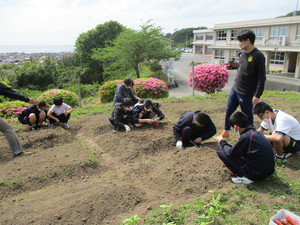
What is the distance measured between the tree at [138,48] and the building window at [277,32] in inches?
501

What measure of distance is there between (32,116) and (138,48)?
15903 mm

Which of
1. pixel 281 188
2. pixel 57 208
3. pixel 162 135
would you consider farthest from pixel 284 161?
pixel 57 208

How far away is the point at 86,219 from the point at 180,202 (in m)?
1.13

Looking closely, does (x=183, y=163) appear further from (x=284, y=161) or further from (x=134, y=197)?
(x=284, y=161)

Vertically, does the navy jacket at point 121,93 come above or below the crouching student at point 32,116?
above

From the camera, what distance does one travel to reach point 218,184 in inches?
131

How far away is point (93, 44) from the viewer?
30.4 meters

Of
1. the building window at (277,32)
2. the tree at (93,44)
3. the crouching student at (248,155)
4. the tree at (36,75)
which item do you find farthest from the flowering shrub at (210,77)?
the tree at (93,44)

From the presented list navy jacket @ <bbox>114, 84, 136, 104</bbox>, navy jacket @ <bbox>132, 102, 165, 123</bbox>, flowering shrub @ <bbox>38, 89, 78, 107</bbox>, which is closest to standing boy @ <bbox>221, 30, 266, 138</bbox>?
navy jacket @ <bbox>132, 102, 165, 123</bbox>

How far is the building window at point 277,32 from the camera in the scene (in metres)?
25.2

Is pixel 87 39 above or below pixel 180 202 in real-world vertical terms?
above

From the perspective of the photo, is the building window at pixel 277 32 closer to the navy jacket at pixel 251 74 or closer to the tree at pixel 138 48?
the tree at pixel 138 48

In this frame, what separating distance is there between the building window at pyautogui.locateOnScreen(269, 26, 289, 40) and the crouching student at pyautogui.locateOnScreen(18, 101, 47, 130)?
26855 mm

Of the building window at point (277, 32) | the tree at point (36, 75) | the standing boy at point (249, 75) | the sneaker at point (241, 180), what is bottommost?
the tree at point (36, 75)
